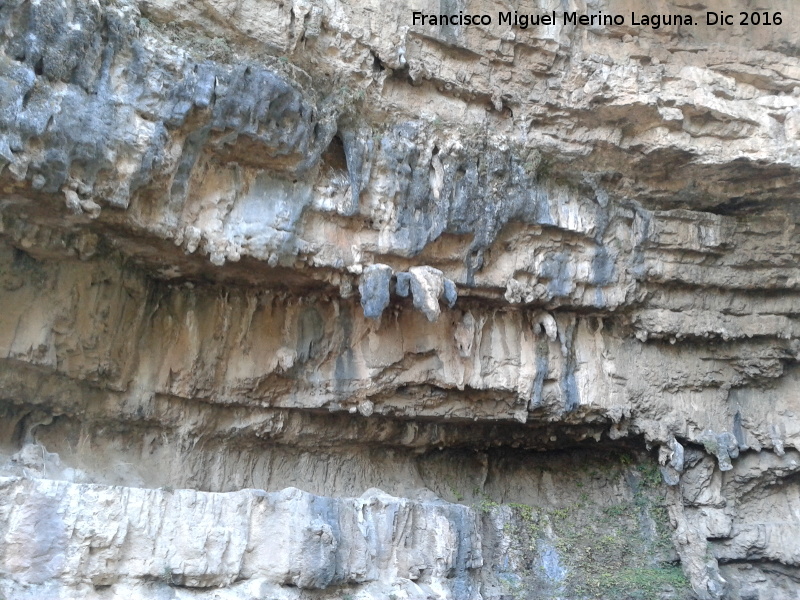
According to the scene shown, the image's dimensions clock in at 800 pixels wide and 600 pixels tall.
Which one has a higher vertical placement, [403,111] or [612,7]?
[612,7]

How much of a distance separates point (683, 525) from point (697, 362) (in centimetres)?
287

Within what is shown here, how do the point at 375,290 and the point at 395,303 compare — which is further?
the point at 395,303

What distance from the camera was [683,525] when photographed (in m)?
11.6

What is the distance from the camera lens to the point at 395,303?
981cm

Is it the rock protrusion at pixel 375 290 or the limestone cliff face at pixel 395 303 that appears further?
the rock protrusion at pixel 375 290

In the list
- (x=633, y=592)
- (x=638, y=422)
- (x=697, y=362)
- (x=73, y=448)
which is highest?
(x=697, y=362)

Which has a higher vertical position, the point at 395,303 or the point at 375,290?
the point at 395,303

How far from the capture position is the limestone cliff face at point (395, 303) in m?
7.05

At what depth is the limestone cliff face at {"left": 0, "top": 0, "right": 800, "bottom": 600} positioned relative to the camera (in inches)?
278

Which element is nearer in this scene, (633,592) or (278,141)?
(278,141)

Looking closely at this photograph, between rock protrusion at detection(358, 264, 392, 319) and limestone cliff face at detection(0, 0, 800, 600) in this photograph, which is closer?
limestone cliff face at detection(0, 0, 800, 600)

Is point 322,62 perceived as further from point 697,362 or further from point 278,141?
point 697,362

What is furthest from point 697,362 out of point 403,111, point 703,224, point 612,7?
point 403,111

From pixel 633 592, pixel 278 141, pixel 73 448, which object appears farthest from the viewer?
pixel 633 592
